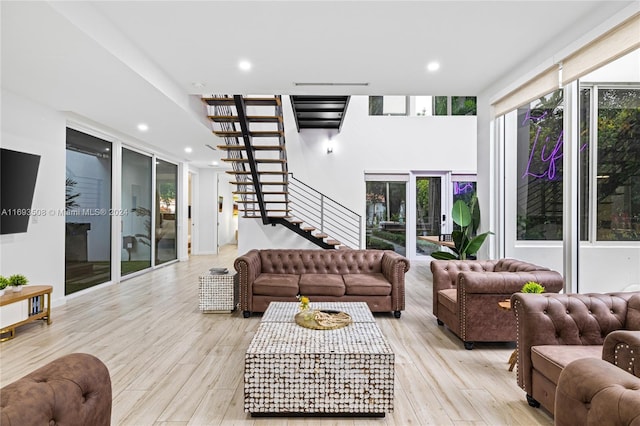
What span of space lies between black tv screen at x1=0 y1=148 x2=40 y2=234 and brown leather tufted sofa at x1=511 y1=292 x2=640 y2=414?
16.8 ft

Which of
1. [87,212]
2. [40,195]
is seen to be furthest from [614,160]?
[87,212]

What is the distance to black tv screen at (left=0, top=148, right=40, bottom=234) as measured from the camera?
386 centimetres

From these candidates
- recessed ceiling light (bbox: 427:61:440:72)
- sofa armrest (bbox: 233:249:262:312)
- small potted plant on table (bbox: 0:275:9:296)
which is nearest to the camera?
small potted plant on table (bbox: 0:275:9:296)

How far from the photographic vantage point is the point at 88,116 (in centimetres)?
508

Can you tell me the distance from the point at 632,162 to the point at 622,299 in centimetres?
138

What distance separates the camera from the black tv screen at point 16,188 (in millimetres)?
3857

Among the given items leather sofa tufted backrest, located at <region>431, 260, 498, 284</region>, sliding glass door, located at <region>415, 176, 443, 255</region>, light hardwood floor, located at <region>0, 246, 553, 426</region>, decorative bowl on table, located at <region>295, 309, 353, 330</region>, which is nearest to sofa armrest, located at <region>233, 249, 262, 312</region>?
light hardwood floor, located at <region>0, 246, 553, 426</region>

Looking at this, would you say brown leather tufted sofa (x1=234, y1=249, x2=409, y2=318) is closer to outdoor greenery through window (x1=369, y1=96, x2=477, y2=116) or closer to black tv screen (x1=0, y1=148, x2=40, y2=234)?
black tv screen (x1=0, y1=148, x2=40, y2=234)

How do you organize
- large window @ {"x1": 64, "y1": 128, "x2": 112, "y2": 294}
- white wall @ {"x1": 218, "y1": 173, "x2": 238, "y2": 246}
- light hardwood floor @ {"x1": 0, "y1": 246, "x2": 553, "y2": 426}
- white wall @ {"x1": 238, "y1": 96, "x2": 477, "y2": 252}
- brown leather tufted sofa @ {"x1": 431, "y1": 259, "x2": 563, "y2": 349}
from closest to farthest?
light hardwood floor @ {"x1": 0, "y1": 246, "x2": 553, "y2": 426} → brown leather tufted sofa @ {"x1": 431, "y1": 259, "x2": 563, "y2": 349} → large window @ {"x1": 64, "y1": 128, "x2": 112, "y2": 294} → white wall @ {"x1": 238, "y1": 96, "x2": 477, "y2": 252} → white wall @ {"x1": 218, "y1": 173, "x2": 238, "y2": 246}

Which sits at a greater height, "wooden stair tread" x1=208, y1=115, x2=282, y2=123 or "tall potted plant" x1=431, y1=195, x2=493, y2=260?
"wooden stair tread" x1=208, y1=115, x2=282, y2=123

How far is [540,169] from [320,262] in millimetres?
2979

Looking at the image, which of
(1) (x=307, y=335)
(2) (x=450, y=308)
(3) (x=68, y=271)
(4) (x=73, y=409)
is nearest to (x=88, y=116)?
(3) (x=68, y=271)

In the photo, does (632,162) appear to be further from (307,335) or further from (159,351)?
(159,351)

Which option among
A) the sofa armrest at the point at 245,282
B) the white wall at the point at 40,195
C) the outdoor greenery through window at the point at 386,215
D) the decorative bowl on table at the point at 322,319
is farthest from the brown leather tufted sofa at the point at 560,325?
the outdoor greenery through window at the point at 386,215
